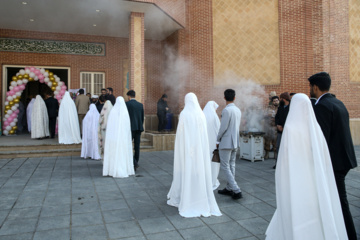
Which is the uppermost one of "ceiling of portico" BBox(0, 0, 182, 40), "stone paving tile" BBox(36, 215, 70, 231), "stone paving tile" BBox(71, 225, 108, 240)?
"ceiling of portico" BBox(0, 0, 182, 40)

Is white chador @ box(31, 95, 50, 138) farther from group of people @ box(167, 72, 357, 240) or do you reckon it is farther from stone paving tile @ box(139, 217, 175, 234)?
group of people @ box(167, 72, 357, 240)

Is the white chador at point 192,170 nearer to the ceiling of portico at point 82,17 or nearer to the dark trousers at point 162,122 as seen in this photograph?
the ceiling of portico at point 82,17

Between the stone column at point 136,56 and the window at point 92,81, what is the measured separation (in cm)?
376

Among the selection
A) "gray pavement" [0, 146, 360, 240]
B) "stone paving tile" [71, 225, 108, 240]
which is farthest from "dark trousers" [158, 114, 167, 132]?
"stone paving tile" [71, 225, 108, 240]

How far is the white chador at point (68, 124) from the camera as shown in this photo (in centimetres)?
936

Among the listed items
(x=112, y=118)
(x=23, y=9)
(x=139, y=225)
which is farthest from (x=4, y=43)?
(x=139, y=225)

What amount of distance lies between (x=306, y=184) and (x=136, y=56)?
8817 mm

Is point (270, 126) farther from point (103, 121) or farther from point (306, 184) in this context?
point (306, 184)

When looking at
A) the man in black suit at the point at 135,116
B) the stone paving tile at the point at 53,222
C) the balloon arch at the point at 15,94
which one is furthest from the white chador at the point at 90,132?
the balloon arch at the point at 15,94

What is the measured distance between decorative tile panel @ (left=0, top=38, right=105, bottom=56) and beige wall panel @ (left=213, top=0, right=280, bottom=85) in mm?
5650

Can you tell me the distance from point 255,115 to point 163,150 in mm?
3323

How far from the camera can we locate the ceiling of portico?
9.68m

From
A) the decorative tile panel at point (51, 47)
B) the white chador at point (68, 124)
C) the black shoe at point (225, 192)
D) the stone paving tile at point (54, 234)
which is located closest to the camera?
the stone paving tile at point (54, 234)

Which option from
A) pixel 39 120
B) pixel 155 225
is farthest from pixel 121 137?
pixel 39 120
